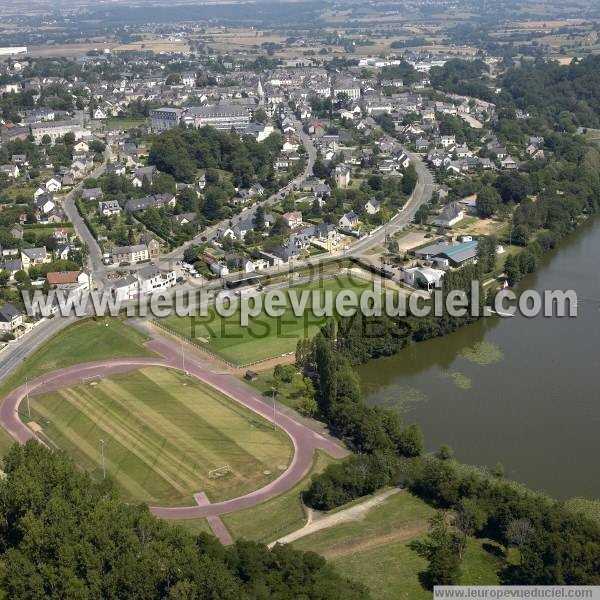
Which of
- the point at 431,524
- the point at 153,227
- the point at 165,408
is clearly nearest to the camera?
the point at 431,524

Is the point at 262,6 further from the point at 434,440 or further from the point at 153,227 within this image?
the point at 434,440

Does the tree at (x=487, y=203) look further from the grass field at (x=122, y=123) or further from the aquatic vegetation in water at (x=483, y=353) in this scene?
the grass field at (x=122, y=123)

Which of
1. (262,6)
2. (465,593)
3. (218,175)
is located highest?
(262,6)

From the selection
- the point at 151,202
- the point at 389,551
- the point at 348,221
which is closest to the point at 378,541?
the point at 389,551

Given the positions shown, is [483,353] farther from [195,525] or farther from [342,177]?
[342,177]

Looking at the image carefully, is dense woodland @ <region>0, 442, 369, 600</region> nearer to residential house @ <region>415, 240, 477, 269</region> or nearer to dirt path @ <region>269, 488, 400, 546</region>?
dirt path @ <region>269, 488, 400, 546</region>

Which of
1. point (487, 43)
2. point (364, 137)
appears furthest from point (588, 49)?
point (364, 137)
